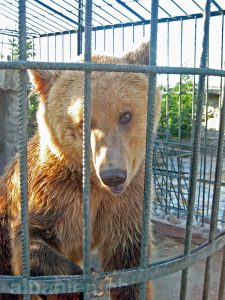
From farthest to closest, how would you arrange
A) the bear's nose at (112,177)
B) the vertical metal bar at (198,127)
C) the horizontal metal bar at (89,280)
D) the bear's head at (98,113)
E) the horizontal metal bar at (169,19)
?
the horizontal metal bar at (169,19), the bear's head at (98,113), the bear's nose at (112,177), the vertical metal bar at (198,127), the horizontal metal bar at (89,280)

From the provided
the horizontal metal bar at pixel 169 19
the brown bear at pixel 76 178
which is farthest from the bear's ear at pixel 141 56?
the horizontal metal bar at pixel 169 19

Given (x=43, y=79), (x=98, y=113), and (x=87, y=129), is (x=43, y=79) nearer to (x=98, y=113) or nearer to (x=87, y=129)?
(x=98, y=113)

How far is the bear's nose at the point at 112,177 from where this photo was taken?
1.95 m

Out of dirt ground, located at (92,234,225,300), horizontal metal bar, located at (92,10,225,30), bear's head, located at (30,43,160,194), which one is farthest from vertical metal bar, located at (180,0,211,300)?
horizontal metal bar, located at (92,10,225,30)

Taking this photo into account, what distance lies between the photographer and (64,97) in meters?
2.59

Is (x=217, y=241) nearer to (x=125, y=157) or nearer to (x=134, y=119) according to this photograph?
(x=125, y=157)

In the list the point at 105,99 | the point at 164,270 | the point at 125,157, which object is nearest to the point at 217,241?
the point at 164,270

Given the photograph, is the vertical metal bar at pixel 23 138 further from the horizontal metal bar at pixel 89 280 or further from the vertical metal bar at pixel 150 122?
the vertical metal bar at pixel 150 122

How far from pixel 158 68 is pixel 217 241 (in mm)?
964

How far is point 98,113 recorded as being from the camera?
2340 millimetres

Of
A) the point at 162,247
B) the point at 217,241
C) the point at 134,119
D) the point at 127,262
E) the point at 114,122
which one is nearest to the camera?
the point at 217,241

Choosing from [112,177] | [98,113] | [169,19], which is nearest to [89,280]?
[112,177]

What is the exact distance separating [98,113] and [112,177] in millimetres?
536

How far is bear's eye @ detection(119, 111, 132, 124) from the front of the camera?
2439mm
